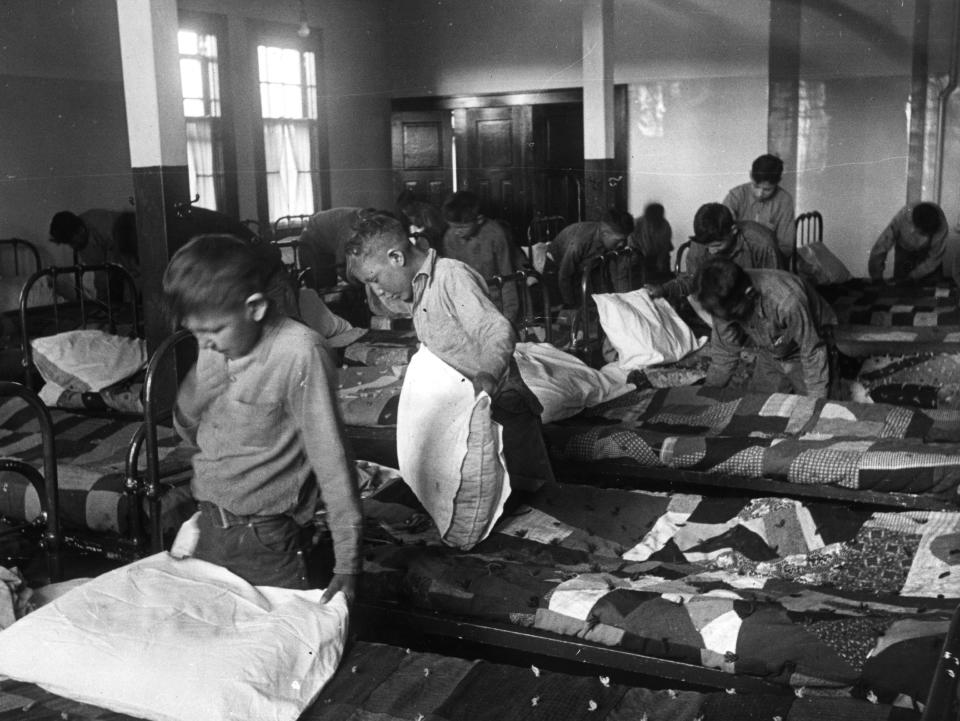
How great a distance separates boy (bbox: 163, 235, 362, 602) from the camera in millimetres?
2031

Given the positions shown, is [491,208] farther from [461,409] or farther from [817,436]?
[461,409]

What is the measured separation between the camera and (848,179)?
5.95 meters

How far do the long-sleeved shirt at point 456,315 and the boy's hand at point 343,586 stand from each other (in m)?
0.97

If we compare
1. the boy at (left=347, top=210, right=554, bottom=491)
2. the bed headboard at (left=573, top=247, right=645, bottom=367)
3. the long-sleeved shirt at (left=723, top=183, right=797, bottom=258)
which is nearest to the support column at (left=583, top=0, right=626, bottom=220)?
the bed headboard at (left=573, top=247, right=645, bottom=367)

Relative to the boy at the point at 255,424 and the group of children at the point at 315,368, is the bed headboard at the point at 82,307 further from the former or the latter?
the boy at the point at 255,424

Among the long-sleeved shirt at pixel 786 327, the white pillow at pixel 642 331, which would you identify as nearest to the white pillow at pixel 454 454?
the long-sleeved shirt at pixel 786 327

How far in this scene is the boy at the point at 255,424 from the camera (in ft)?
6.66

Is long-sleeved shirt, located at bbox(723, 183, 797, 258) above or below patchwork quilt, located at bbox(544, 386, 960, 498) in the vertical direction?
above

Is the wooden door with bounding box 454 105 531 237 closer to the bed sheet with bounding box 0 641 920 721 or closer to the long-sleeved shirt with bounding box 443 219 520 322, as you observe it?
the long-sleeved shirt with bounding box 443 219 520 322

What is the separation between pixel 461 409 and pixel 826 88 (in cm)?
392

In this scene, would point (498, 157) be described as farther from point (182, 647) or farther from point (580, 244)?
point (182, 647)

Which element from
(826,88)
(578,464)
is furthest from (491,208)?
(578,464)

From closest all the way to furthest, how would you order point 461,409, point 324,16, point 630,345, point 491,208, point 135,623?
point 135,623, point 461,409, point 630,345, point 324,16, point 491,208

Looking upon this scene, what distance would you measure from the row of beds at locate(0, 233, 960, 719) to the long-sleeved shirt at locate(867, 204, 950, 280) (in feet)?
6.67
